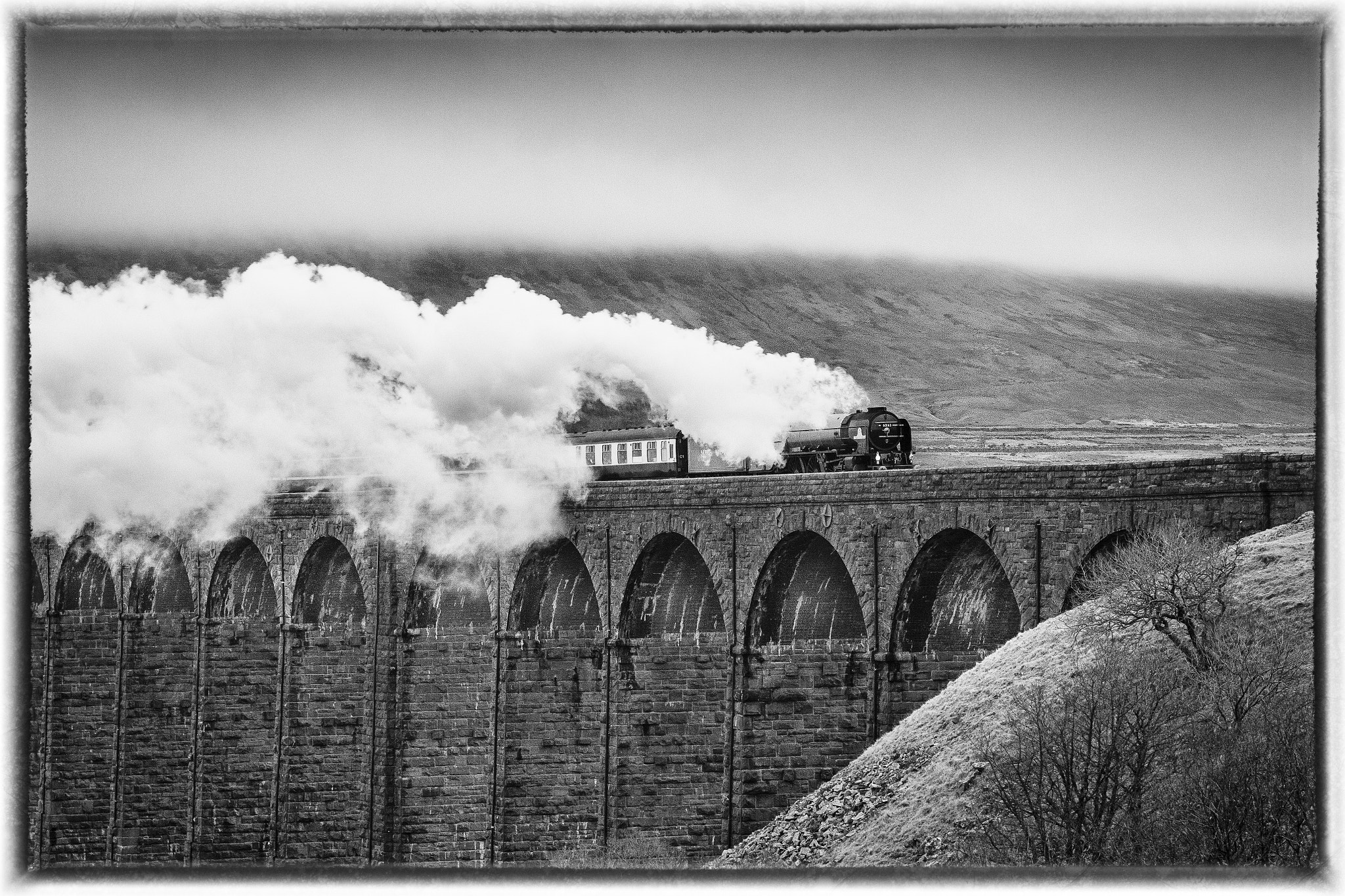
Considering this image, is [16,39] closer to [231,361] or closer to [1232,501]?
[231,361]

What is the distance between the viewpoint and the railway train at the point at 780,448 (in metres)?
33.9

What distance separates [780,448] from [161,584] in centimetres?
1466

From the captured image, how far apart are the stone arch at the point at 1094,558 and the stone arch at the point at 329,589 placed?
61.7ft

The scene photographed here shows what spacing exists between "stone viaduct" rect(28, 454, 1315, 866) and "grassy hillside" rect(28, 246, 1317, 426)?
9.44ft

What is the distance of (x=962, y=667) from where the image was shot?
1105 inches

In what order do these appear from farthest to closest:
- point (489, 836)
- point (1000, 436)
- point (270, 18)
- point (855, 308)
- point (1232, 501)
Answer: point (1000, 436), point (855, 308), point (489, 836), point (1232, 501), point (270, 18)

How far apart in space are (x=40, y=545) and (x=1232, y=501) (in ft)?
57.8

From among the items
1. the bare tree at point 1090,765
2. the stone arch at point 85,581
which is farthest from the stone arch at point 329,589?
the bare tree at point 1090,765

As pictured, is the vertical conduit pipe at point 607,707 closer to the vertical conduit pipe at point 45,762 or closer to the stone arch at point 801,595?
the stone arch at point 801,595

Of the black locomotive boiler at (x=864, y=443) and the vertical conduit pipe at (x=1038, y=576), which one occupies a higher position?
the black locomotive boiler at (x=864, y=443)

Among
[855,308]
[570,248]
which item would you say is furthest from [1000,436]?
[570,248]

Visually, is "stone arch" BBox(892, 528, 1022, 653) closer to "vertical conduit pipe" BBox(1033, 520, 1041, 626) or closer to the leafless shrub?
"vertical conduit pipe" BBox(1033, 520, 1041, 626)

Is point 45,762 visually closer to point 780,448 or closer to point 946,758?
point 946,758

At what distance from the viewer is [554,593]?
118ft
